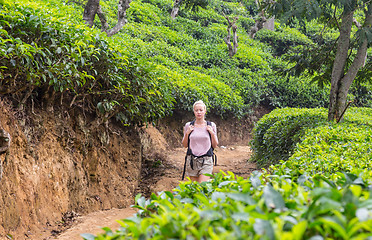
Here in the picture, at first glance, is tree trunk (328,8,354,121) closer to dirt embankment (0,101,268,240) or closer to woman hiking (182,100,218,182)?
→ woman hiking (182,100,218,182)

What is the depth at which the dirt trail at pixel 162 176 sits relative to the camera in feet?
14.2

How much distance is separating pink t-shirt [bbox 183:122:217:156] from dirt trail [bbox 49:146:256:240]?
116 cm

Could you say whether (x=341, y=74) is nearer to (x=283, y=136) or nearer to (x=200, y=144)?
(x=283, y=136)

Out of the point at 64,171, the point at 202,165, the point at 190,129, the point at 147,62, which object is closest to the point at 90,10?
the point at 147,62

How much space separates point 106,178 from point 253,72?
37.0 feet

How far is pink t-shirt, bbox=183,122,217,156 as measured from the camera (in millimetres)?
4629

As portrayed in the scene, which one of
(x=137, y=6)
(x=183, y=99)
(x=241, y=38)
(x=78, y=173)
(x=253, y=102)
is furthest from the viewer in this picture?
(x=241, y=38)

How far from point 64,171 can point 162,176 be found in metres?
2.69

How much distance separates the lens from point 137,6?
56.0 ft

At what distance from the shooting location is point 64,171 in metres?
4.81

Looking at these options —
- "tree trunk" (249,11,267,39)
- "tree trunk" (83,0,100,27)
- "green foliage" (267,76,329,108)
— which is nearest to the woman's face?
"tree trunk" (83,0,100,27)

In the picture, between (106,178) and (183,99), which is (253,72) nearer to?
(183,99)

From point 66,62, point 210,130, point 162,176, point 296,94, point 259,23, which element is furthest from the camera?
point 259,23

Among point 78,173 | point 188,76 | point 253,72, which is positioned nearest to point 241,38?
point 253,72
